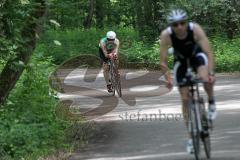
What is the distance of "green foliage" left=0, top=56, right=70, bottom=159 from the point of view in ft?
41.8

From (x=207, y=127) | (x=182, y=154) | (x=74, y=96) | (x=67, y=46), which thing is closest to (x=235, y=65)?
(x=74, y=96)

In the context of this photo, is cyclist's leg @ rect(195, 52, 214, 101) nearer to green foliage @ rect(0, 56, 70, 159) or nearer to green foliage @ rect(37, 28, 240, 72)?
green foliage @ rect(0, 56, 70, 159)

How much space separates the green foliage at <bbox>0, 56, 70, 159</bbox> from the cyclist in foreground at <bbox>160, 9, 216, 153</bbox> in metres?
4.18

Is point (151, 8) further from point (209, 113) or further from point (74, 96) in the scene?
point (209, 113)

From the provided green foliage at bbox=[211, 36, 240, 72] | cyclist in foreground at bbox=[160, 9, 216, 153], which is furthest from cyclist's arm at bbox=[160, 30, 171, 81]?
green foliage at bbox=[211, 36, 240, 72]

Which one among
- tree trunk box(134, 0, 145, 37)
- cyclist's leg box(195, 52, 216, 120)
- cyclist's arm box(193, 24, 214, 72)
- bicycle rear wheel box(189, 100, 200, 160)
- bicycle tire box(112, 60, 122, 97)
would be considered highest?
cyclist's arm box(193, 24, 214, 72)

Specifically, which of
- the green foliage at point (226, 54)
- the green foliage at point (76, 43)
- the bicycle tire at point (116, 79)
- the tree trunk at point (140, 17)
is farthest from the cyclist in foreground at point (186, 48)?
the tree trunk at point (140, 17)

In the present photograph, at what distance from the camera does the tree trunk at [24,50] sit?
41.8 ft

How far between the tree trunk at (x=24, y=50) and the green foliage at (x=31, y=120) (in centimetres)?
27

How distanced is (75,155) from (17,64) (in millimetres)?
2159

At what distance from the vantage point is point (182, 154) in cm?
1201

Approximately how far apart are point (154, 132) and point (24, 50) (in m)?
3.56

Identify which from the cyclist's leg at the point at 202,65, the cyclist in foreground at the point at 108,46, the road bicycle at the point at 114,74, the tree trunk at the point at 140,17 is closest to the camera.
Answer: the cyclist's leg at the point at 202,65
